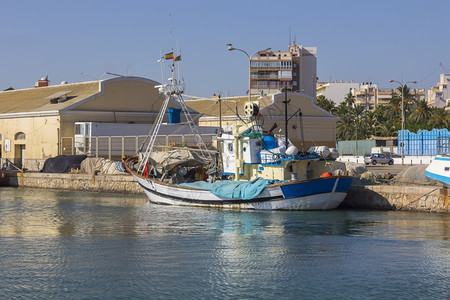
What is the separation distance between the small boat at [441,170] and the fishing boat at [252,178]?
11.4ft

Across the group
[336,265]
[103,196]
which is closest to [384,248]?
[336,265]

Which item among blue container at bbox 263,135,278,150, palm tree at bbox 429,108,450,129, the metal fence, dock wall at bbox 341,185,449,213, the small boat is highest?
palm tree at bbox 429,108,450,129

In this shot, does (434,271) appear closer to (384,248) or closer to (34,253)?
(384,248)

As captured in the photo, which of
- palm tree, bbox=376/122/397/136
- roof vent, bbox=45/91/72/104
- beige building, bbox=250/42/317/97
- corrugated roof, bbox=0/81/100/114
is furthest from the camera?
beige building, bbox=250/42/317/97

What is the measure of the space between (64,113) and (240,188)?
82.5 feet

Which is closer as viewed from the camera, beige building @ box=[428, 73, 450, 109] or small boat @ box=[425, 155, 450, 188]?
small boat @ box=[425, 155, 450, 188]

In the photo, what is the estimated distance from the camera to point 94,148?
52.0 m

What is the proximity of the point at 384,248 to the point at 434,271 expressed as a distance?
321cm

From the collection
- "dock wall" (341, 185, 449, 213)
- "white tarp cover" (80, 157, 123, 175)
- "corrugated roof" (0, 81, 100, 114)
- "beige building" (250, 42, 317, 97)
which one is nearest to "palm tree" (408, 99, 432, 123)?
"beige building" (250, 42, 317, 97)

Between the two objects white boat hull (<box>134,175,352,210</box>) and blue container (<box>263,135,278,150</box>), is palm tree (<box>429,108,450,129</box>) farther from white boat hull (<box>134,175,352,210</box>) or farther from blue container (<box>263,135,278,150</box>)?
white boat hull (<box>134,175,352,210</box>)

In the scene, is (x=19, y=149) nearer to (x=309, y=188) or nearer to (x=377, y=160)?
(x=377, y=160)

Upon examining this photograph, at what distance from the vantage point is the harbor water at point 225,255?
59.4ft

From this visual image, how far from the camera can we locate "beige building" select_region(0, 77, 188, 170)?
53.9 m

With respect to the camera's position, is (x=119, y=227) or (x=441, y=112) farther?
(x=441, y=112)
